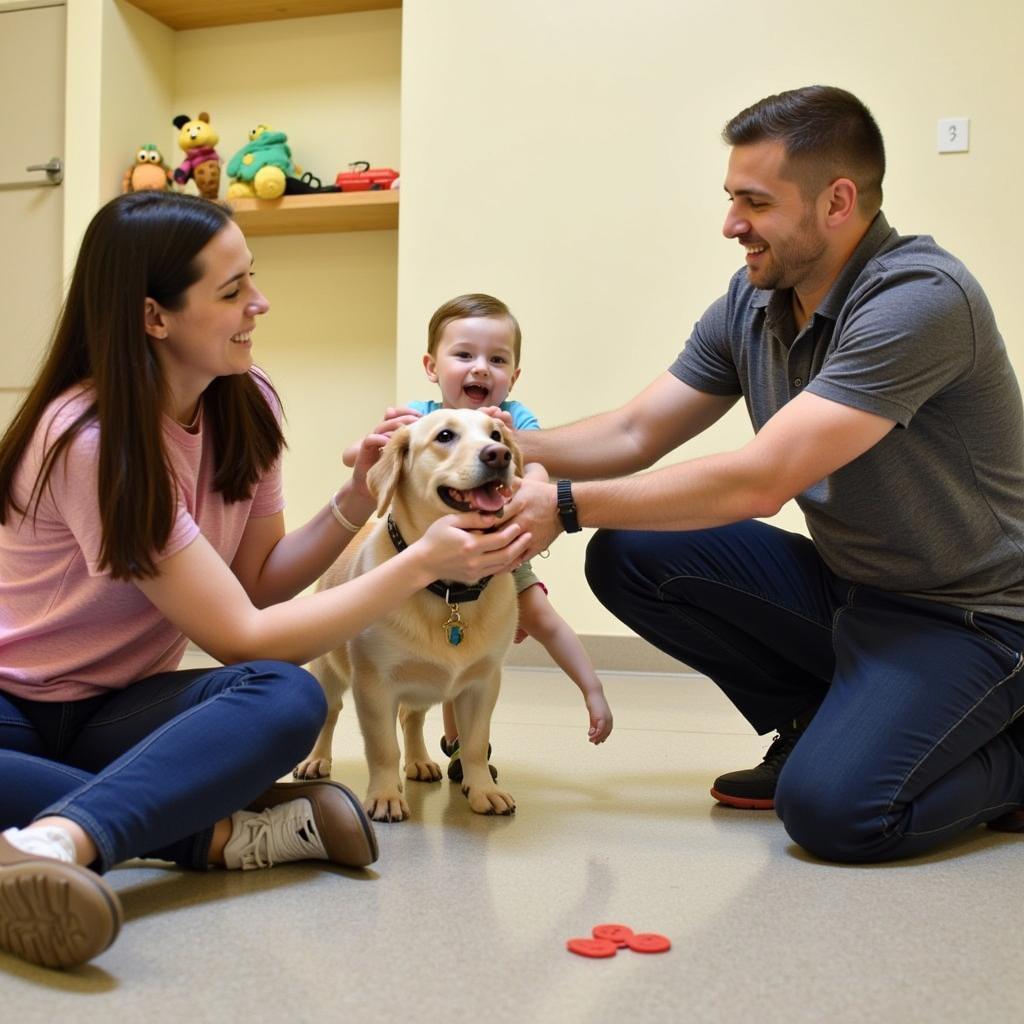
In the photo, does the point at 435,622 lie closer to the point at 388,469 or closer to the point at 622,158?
the point at 388,469

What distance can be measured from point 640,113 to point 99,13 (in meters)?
2.12

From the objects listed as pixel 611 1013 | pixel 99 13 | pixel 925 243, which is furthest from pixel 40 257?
pixel 611 1013

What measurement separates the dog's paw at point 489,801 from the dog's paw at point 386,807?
116mm

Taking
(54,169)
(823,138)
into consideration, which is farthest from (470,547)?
(54,169)

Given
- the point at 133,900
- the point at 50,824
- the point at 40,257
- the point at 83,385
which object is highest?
the point at 40,257

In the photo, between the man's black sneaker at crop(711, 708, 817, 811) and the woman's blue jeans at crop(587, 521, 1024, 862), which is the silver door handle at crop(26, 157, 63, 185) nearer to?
the woman's blue jeans at crop(587, 521, 1024, 862)

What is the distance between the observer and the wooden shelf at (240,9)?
4348 mm

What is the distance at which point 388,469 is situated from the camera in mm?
1782

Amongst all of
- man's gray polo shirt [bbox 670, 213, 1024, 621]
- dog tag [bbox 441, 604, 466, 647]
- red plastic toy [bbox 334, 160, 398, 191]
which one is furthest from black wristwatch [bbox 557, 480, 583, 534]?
red plastic toy [bbox 334, 160, 398, 191]

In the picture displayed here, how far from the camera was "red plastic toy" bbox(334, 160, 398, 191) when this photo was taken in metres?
4.14

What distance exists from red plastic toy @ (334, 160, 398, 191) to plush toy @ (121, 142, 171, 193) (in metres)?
0.69

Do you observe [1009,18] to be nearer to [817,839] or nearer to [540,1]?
[540,1]

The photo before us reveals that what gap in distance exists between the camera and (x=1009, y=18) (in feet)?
11.5

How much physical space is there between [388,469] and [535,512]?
244 mm
